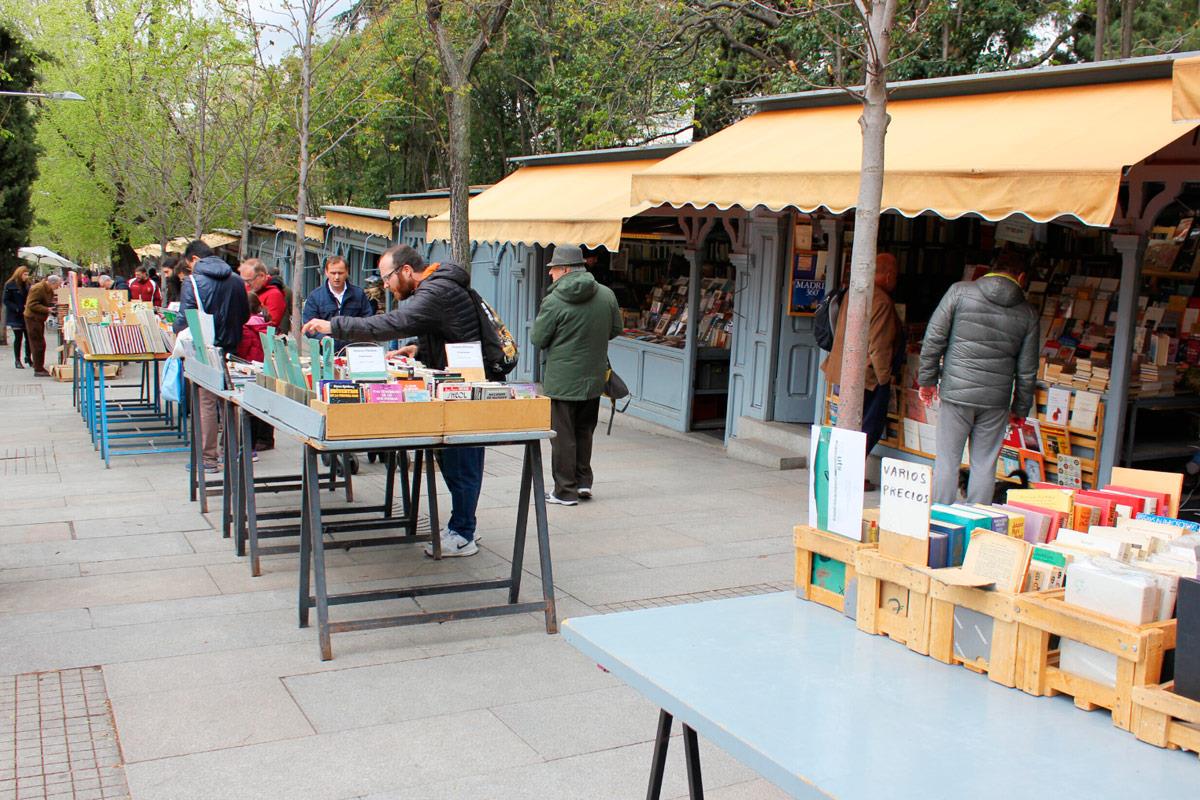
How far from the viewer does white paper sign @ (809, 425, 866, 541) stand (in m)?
3.05

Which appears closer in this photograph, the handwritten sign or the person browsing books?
the person browsing books

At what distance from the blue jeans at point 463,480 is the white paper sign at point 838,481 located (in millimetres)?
3045

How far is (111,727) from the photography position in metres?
4.20

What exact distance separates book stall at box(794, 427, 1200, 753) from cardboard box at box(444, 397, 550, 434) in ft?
6.79

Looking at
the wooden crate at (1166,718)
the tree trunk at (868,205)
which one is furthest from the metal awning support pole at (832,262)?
the wooden crate at (1166,718)

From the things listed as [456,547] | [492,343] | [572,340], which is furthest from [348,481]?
[492,343]

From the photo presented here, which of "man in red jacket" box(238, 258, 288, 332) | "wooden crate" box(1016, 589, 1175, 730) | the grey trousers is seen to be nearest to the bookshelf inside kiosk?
"man in red jacket" box(238, 258, 288, 332)

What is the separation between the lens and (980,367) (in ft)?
22.3

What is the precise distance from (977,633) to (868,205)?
344cm

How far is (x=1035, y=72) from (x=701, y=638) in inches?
239

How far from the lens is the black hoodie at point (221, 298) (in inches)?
339

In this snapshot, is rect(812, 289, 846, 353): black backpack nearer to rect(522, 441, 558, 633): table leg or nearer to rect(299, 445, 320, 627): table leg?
rect(522, 441, 558, 633): table leg

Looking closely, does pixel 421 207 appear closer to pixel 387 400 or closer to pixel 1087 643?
pixel 387 400

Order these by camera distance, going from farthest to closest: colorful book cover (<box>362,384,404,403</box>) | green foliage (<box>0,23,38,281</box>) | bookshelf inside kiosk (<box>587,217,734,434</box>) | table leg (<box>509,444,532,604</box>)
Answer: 1. green foliage (<box>0,23,38,281</box>)
2. bookshelf inside kiosk (<box>587,217,734,434</box>)
3. table leg (<box>509,444,532,604</box>)
4. colorful book cover (<box>362,384,404,403</box>)
